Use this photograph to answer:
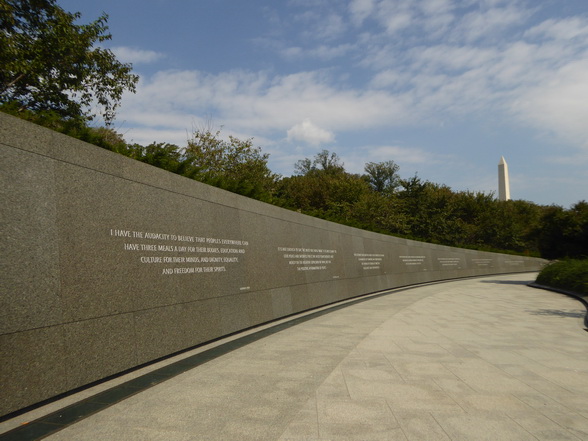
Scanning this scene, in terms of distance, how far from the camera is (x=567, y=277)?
20.2m

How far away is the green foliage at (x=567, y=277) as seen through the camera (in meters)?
18.1

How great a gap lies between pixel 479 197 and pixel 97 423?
6051 centimetres

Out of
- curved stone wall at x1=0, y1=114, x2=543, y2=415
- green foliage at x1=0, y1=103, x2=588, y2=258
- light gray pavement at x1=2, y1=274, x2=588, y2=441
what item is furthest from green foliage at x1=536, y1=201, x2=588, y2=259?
curved stone wall at x1=0, y1=114, x2=543, y2=415

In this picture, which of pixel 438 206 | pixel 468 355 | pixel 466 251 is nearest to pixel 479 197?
pixel 438 206

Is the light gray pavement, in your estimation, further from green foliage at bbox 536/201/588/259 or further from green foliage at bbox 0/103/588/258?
green foliage at bbox 536/201/588/259

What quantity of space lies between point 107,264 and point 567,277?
20686 millimetres

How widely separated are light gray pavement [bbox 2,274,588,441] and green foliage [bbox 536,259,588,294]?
10505mm

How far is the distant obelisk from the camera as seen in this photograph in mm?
79500

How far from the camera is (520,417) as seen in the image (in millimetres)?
4406

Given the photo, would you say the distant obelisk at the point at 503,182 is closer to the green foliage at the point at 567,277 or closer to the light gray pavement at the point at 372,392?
the green foliage at the point at 567,277

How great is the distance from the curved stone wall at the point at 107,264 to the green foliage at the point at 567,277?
542 inches

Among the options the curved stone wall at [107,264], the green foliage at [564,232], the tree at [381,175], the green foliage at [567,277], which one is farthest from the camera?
the tree at [381,175]

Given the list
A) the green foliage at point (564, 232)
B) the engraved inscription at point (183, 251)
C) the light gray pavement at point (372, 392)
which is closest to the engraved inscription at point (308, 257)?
the engraved inscription at point (183, 251)

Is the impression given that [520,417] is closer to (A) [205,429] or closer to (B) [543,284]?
(A) [205,429]
